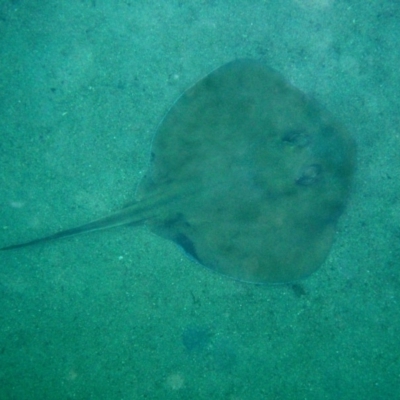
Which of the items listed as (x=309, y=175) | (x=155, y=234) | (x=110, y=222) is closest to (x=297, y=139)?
(x=309, y=175)

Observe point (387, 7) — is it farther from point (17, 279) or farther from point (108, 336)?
point (17, 279)

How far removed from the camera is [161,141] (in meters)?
3.94

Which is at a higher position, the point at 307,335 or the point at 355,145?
the point at 355,145

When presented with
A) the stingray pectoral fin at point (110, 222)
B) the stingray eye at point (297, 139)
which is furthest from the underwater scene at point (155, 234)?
the stingray eye at point (297, 139)

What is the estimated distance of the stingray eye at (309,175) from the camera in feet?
12.2

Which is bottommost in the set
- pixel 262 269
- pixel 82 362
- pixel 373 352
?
pixel 82 362

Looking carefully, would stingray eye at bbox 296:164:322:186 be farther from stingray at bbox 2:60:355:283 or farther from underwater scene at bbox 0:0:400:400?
underwater scene at bbox 0:0:400:400

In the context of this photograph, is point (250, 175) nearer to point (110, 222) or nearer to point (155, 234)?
point (155, 234)

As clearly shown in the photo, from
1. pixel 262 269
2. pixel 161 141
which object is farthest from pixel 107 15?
pixel 262 269

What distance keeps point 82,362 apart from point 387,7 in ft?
16.3

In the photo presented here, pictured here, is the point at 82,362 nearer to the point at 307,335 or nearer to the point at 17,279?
the point at 17,279

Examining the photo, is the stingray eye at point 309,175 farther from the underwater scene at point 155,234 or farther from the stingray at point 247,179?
the underwater scene at point 155,234

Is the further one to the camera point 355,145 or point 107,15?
point 107,15

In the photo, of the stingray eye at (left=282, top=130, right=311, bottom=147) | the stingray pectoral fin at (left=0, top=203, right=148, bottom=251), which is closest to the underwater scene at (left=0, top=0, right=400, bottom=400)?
the stingray pectoral fin at (left=0, top=203, right=148, bottom=251)
